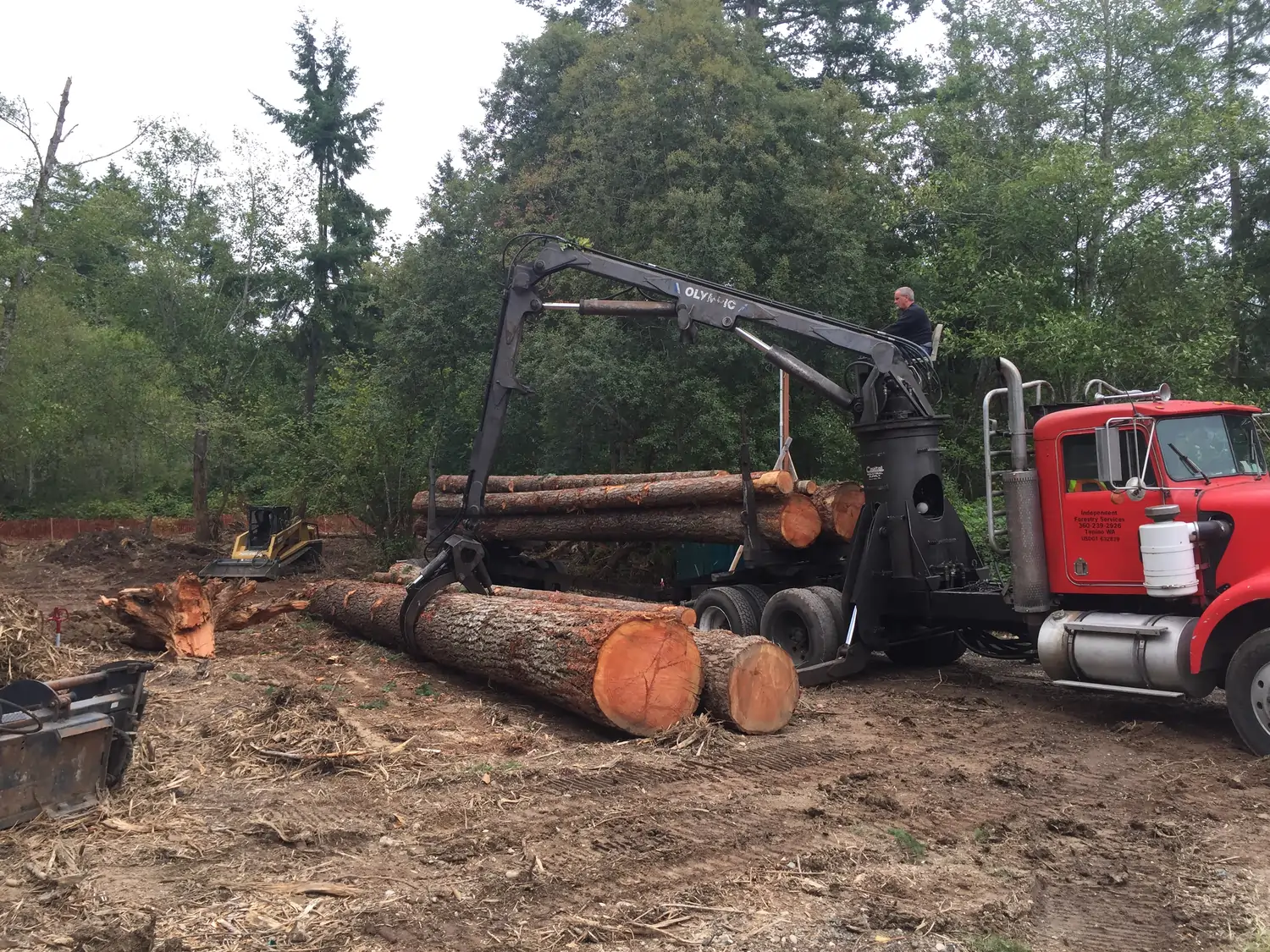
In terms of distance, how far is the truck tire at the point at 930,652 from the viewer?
1057 cm

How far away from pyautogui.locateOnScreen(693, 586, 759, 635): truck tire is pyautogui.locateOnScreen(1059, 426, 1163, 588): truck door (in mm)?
3670

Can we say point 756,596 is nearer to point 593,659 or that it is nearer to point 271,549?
point 593,659

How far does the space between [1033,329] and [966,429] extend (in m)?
2.63

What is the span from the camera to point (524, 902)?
14.4 feet

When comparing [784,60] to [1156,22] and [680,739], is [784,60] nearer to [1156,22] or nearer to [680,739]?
[1156,22]

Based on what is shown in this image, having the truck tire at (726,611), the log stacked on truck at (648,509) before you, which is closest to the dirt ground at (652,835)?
the truck tire at (726,611)

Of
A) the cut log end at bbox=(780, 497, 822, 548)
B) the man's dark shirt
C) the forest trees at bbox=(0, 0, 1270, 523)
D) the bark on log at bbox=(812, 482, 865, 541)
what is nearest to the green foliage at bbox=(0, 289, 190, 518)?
the forest trees at bbox=(0, 0, 1270, 523)

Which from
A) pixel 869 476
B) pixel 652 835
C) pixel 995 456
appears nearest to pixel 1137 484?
pixel 995 456

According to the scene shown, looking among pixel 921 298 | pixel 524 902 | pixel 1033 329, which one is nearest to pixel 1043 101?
pixel 921 298

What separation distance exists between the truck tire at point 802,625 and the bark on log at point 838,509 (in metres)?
0.91

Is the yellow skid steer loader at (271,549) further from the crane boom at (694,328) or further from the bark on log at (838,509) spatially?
the bark on log at (838,509)

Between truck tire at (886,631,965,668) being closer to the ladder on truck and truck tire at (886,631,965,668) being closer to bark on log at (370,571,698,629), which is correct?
the ladder on truck

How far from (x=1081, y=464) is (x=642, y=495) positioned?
553 centimetres

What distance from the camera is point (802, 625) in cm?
1030
